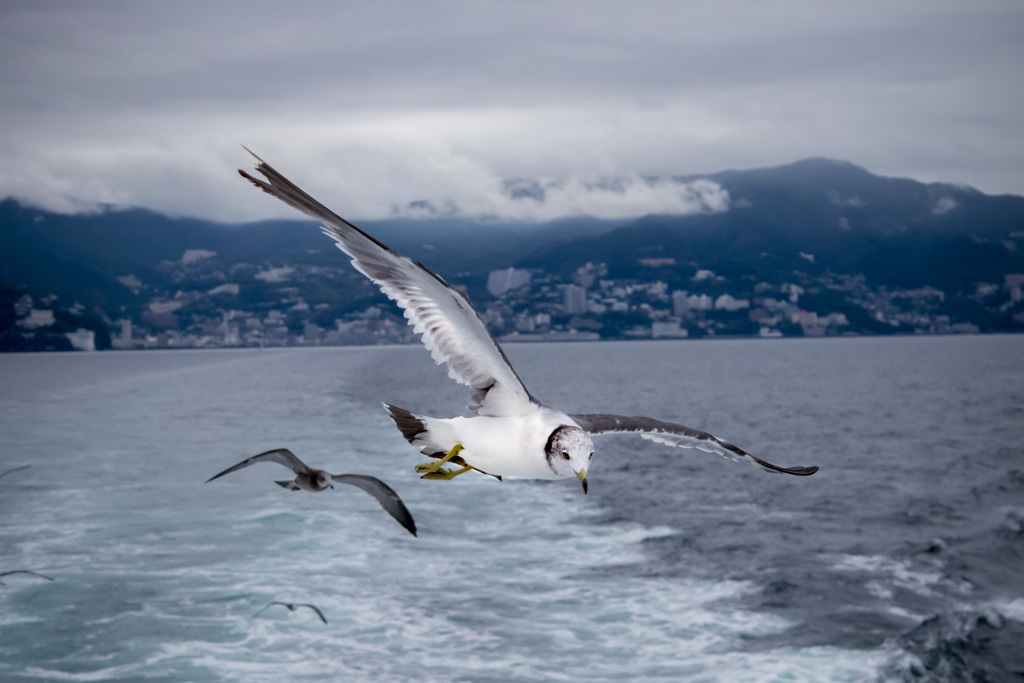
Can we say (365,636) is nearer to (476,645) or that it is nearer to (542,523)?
(476,645)

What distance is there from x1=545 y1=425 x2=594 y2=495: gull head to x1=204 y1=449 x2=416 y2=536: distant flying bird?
5.87 meters

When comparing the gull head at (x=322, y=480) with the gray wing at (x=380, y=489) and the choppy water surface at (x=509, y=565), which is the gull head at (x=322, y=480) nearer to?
the gray wing at (x=380, y=489)

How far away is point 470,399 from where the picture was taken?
564cm

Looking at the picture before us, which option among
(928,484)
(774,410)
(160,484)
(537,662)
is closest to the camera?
(537,662)

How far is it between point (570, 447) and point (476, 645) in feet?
59.1

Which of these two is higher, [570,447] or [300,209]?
[300,209]

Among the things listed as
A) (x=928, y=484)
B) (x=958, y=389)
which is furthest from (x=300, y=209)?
(x=958, y=389)

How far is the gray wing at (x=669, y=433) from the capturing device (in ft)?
19.8

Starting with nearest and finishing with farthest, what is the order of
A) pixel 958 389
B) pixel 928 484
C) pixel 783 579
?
pixel 783 579 → pixel 928 484 → pixel 958 389

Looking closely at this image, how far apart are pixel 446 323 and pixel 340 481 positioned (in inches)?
305

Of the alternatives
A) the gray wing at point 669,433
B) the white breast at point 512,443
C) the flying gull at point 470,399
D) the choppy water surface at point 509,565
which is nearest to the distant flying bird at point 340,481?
the gray wing at point 669,433

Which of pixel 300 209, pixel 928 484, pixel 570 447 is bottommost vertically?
pixel 928 484

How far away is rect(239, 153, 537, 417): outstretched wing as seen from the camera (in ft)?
16.5

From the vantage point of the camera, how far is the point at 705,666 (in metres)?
20.2
